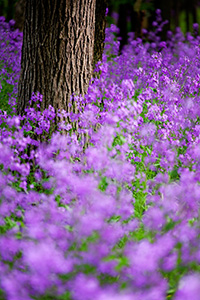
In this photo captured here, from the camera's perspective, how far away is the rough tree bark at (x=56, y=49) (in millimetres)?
3525

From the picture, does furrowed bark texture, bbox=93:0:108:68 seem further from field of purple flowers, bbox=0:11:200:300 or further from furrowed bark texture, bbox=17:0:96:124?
field of purple flowers, bbox=0:11:200:300

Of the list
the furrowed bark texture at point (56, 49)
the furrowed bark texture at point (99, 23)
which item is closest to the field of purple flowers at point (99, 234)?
the furrowed bark texture at point (56, 49)

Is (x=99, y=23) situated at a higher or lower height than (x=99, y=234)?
higher

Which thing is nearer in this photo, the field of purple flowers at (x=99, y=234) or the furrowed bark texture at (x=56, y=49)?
the field of purple flowers at (x=99, y=234)

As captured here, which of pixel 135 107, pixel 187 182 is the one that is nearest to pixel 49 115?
pixel 135 107

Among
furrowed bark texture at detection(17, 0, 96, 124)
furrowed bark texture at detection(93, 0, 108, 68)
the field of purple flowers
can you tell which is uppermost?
furrowed bark texture at detection(93, 0, 108, 68)

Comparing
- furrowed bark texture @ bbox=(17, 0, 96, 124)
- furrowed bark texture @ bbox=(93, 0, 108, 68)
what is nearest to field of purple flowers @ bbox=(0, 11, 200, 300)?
furrowed bark texture @ bbox=(17, 0, 96, 124)

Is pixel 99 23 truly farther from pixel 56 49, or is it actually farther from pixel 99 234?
pixel 99 234

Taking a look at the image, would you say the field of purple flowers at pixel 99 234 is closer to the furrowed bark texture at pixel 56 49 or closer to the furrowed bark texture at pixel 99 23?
the furrowed bark texture at pixel 56 49

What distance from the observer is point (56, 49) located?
3.54 m

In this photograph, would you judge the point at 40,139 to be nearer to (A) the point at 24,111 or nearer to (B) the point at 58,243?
(A) the point at 24,111

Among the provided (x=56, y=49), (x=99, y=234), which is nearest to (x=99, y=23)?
(x=56, y=49)

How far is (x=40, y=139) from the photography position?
3615 millimetres

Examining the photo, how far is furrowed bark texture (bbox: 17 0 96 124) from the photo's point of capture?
3525 mm
